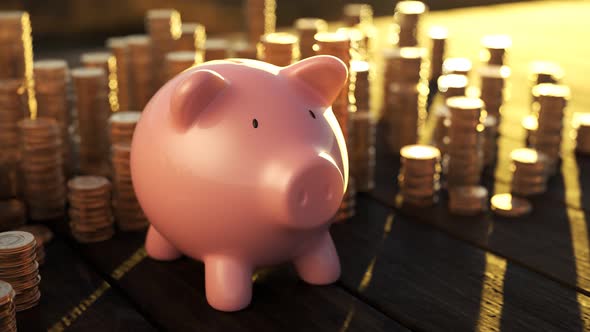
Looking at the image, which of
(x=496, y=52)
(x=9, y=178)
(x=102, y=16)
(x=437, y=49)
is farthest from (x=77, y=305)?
(x=102, y=16)

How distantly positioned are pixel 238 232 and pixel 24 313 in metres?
0.35

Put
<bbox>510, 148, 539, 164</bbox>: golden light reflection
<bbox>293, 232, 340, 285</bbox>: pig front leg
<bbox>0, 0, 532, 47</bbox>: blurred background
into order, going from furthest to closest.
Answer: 1. <bbox>0, 0, 532, 47</bbox>: blurred background
2. <bbox>510, 148, 539, 164</bbox>: golden light reflection
3. <bbox>293, 232, 340, 285</bbox>: pig front leg

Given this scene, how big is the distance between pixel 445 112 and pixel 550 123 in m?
0.25

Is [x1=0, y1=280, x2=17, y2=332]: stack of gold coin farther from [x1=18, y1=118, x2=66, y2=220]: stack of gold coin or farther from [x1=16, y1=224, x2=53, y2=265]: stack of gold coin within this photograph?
[x1=18, y1=118, x2=66, y2=220]: stack of gold coin

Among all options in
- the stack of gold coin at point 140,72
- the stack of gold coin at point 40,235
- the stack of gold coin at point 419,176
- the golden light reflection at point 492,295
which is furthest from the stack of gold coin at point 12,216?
the golden light reflection at point 492,295

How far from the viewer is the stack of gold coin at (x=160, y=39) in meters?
1.95

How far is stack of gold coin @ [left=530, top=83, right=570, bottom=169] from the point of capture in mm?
1783

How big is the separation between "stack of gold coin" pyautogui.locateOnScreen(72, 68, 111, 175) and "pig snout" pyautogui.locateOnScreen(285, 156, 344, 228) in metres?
0.73

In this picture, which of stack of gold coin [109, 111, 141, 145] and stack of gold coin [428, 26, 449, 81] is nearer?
stack of gold coin [109, 111, 141, 145]

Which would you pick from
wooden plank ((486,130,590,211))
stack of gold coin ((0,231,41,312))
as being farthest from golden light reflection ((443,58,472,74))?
stack of gold coin ((0,231,41,312))

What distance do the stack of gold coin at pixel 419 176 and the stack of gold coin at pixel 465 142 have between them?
A: 6cm

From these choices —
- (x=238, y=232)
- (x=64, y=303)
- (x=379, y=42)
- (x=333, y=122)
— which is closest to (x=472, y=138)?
(x=333, y=122)

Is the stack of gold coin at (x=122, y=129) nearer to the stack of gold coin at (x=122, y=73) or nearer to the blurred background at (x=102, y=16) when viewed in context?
the stack of gold coin at (x=122, y=73)

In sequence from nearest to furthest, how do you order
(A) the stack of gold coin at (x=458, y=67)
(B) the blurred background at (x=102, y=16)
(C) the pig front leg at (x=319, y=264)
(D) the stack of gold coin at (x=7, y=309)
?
1. (D) the stack of gold coin at (x=7, y=309)
2. (C) the pig front leg at (x=319, y=264)
3. (A) the stack of gold coin at (x=458, y=67)
4. (B) the blurred background at (x=102, y=16)
